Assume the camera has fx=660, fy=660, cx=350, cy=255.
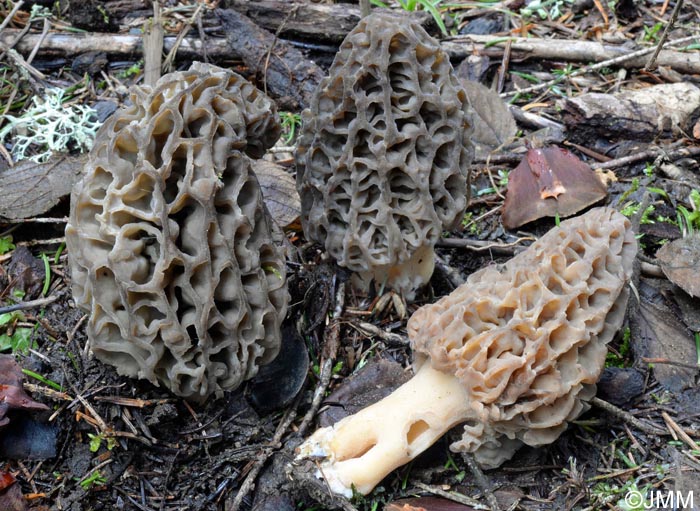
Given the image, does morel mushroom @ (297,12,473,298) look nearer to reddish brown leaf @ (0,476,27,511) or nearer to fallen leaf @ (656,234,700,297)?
fallen leaf @ (656,234,700,297)

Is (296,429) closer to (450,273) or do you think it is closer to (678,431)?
(450,273)

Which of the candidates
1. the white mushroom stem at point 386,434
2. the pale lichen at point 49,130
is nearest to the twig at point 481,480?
the white mushroom stem at point 386,434

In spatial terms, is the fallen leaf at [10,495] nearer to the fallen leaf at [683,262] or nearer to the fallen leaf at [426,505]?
the fallen leaf at [426,505]

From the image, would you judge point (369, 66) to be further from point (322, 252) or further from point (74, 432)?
point (74, 432)

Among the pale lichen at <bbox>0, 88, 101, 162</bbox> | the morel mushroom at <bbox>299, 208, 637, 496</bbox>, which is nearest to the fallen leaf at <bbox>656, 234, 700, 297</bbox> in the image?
the morel mushroom at <bbox>299, 208, 637, 496</bbox>

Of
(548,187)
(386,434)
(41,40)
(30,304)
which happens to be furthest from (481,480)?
(41,40)

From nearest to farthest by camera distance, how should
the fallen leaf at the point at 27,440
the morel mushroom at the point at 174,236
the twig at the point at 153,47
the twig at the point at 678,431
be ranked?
the morel mushroom at the point at 174,236 < the twig at the point at 678,431 < the fallen leaf at the point at 27,440 < the twig at the point at 153,47
